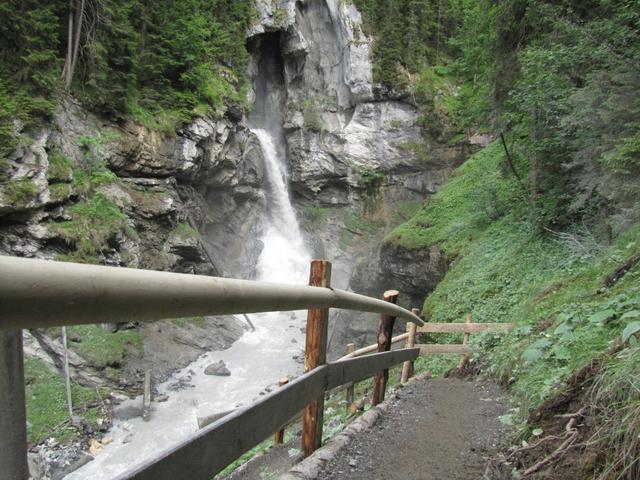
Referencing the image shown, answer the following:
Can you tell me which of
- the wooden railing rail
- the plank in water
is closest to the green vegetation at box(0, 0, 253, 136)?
the wooden railing rail

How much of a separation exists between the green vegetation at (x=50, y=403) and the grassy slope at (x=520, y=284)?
8088 mm

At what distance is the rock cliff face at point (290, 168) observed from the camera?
48.8ft

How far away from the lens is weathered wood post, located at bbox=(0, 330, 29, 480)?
680mm

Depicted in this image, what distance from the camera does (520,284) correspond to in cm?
921

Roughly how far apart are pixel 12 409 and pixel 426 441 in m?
2.92

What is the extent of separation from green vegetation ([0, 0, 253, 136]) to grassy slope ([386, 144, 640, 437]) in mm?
11836

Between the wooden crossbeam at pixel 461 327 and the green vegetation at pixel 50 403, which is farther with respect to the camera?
the green vegetation at pixel 50 403

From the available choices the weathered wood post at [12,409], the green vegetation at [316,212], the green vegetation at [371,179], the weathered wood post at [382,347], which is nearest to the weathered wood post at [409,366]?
the weathered wood post at [382,347]

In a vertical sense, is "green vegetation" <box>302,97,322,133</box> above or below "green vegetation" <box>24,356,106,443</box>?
above

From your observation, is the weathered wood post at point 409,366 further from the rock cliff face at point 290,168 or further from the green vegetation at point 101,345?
the rock cliff face at point 290,168

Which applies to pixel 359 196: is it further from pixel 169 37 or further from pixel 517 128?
pixel 517 128

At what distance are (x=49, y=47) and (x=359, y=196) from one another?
19076 mm

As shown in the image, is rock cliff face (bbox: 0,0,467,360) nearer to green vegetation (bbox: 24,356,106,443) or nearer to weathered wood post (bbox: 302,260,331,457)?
green vegetation (bbox: 24,356,106,443)

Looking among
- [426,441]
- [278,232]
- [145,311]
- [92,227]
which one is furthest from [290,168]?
[145,311]
